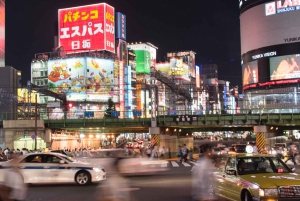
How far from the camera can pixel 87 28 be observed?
9875cm

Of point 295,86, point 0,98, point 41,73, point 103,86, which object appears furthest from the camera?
point 41,73

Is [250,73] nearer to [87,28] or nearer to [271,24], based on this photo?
[271,24]

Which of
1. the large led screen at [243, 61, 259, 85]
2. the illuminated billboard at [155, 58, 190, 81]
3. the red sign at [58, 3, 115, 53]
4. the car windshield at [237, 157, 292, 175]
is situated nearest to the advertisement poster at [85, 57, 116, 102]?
the red sign at [58, 3, 115, 53]

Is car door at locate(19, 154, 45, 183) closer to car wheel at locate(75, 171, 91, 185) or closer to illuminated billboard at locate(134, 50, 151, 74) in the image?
car wheel at locate(75, 171, 91, 185)

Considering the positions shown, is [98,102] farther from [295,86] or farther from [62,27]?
[295,86]

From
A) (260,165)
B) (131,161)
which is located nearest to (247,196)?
(260,165)

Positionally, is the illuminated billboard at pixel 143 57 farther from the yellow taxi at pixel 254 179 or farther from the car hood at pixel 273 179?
the car hood at pixel 273 179

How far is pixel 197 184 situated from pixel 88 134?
65.1 meters

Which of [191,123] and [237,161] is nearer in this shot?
[237,161]

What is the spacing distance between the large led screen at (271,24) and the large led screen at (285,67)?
3.73 m

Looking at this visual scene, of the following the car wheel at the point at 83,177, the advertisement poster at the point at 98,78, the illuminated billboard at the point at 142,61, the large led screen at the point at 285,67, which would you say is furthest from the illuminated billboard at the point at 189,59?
the car wheel at the point at 83,177

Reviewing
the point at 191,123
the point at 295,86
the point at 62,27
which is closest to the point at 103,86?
the point at 62,27

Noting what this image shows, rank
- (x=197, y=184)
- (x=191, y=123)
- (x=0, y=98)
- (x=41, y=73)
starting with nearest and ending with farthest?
1. (x=197, y=184)
2. (x=191, y=123)
3. (x=0, y=98)
4. (x=41, y=73)

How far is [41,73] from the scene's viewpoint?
107 meters
